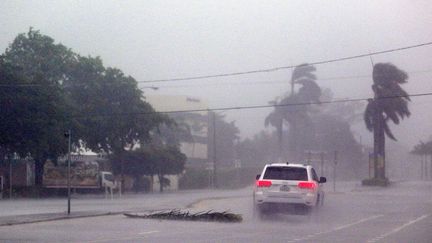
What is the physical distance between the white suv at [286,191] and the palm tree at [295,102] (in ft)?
200

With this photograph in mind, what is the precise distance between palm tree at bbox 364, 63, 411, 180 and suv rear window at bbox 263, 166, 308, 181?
41645 millimetres

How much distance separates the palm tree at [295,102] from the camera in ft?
322

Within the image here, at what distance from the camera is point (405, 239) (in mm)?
22938

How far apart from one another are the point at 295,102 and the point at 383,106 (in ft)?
66.0

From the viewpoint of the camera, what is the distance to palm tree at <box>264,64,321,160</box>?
98000 mm

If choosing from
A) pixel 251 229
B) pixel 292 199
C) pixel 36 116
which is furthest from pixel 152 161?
pixel 251 229

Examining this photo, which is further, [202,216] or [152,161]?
[152,161]

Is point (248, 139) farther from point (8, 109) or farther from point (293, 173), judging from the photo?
point (293, 173)

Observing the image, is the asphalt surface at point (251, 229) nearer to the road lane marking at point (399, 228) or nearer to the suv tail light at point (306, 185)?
the road lane marking at point (399, 228)

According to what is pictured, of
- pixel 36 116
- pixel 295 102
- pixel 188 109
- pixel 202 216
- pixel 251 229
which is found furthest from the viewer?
pixel 188 109

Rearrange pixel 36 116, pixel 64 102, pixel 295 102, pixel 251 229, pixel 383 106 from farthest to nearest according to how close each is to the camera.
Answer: pixel 295 102 → pixel 383 106 → pixel 64 102 → pixel 36 116 → pixel 251 229

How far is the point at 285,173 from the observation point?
3127 cm

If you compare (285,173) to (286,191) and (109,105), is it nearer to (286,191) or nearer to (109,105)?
(286,191)

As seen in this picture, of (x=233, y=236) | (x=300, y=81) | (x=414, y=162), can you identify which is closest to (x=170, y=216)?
(x=233, y=236)
